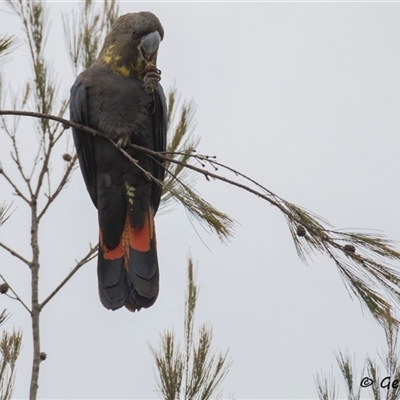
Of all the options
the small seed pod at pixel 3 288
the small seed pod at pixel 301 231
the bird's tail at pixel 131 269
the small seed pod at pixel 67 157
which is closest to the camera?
the small seed pod at pixel 301 231

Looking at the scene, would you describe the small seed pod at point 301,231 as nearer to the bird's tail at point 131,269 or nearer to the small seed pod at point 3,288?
the bird's tail at point 131,269

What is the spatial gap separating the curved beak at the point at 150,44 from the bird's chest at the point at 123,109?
0.14 metres

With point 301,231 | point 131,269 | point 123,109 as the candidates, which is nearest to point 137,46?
point 123,109

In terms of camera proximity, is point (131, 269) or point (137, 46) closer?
point (131, 269)

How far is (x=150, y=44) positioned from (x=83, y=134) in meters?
0.52

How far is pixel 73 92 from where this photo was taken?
140 inches

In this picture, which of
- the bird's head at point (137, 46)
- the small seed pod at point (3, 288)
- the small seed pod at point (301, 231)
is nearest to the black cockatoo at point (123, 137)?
the bird's head at point (137, 46)

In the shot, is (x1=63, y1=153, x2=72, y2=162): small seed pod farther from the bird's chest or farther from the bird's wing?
the bird's chest

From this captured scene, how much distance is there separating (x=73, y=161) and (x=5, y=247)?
0.58 meters

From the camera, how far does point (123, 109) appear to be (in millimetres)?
3422

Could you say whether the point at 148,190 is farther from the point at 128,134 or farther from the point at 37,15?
the point at 37,15

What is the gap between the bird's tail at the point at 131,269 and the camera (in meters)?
3.35

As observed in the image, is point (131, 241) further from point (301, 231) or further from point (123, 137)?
point (301, 231)

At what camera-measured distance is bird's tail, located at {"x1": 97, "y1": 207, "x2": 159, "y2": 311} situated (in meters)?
3.35
